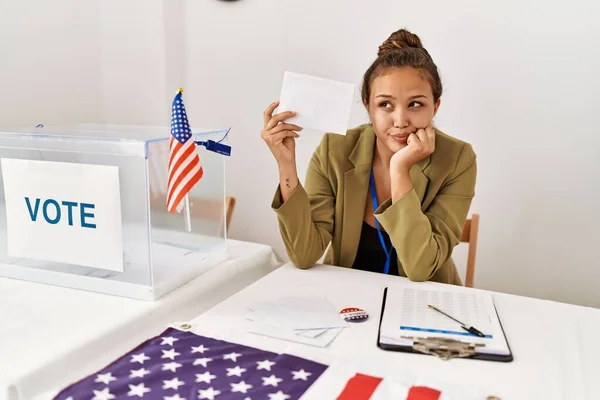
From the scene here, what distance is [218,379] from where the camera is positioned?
846 mm

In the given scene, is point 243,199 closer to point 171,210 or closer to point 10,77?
point 10,77

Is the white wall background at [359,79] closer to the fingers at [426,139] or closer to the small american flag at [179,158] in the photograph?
the fingers at [426,139]

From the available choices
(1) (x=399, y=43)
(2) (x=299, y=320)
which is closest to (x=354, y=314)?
(2) (x=299, y=320)

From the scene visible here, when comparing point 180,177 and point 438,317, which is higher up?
point 180,177

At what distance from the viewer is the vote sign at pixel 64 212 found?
117 centimetres

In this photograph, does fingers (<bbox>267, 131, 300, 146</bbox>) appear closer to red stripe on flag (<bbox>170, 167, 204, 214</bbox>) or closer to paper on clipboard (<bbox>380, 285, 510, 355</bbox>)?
red stripe on flag (<bbox>170, 167, 204, 214</bbox>)

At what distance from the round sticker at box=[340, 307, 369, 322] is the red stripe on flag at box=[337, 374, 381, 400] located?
0.21 metres

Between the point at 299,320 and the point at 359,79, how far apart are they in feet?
4.39

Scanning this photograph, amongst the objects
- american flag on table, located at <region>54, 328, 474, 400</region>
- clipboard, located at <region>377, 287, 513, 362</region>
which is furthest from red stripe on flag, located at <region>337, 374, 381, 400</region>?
clipboard, located at <region>377, 287, 513, 362</region>

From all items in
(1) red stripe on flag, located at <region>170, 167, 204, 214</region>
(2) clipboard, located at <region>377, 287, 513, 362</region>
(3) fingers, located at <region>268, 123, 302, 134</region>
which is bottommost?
(2) clipboard, located at <region>377, 287, 513, 362</region>

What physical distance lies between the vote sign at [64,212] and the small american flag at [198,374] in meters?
0.30

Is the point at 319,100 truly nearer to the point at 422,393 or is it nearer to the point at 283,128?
the point at 283,128

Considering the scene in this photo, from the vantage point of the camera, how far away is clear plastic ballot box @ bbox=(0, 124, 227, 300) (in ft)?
3.80

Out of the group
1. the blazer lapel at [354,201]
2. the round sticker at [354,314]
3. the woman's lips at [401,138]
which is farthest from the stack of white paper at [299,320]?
the woman's lips at [401,138]
